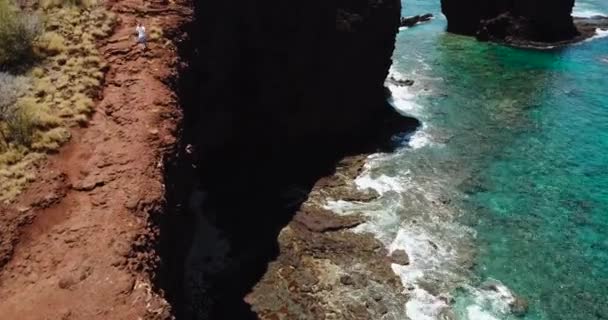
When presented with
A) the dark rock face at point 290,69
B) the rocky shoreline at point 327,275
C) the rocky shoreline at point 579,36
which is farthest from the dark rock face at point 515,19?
the rocky shoreline at point 327,275

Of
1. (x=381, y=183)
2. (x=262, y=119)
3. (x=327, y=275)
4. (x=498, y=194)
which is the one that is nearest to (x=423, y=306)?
(x=327, y=275)

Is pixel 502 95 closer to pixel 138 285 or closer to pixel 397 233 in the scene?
pixel 397 233

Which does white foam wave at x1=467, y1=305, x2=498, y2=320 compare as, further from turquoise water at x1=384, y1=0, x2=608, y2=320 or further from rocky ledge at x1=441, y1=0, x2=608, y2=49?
rocky ledge at x1=441, y1=0, x2=608, y2=49

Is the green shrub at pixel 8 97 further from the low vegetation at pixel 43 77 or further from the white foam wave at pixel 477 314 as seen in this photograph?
the white foam wave at pixel 477 314

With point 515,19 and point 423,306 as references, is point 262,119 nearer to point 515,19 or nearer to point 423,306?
point 423,306

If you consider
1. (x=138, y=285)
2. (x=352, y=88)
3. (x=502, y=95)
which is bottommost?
(x=502, y=95)

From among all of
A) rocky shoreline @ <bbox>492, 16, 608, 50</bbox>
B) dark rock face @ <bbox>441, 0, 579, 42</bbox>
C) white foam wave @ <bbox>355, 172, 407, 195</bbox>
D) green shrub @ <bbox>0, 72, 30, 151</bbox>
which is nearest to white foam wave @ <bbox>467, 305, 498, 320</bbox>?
white foam wave @ <bbox>355, 172, 407, 195</bbox>

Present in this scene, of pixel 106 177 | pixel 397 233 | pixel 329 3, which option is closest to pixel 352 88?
pixel 329 3
